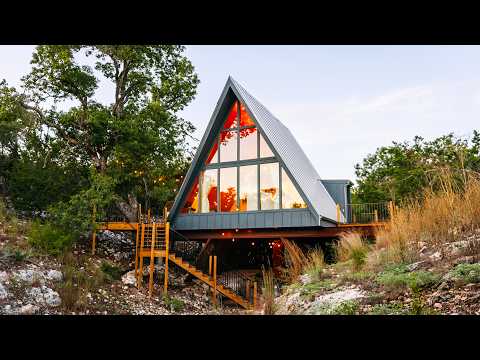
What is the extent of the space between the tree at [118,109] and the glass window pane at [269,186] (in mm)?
3826

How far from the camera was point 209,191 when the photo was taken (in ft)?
42.2

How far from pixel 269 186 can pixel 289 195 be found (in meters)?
0.73

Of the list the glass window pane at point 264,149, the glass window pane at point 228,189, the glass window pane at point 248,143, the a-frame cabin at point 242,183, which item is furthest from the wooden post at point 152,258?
the glass window pane at point 264,149

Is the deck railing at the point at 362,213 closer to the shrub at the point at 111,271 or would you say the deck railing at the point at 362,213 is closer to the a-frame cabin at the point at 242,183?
the a-frame cabin at the point at 242,183

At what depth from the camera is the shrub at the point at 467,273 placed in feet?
11.3

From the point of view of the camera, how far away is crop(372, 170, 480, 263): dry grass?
476 cm

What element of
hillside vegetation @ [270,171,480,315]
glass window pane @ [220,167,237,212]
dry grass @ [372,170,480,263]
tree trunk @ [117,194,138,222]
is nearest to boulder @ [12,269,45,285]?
hillside vegetation @ [270,171,480,315]

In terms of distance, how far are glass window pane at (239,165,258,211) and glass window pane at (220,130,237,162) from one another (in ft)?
2.07

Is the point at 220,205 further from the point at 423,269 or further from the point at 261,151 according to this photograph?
the point at 423,269

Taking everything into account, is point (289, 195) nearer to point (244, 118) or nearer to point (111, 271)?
point (244, 118)

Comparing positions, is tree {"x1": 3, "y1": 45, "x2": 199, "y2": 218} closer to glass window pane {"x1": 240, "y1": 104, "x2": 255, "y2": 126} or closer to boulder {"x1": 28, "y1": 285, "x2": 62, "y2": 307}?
glass window pane {"x1": 240, "y1": 104, "x2": 255, "y2": 126}

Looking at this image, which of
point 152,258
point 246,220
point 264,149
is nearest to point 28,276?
point 152,258
